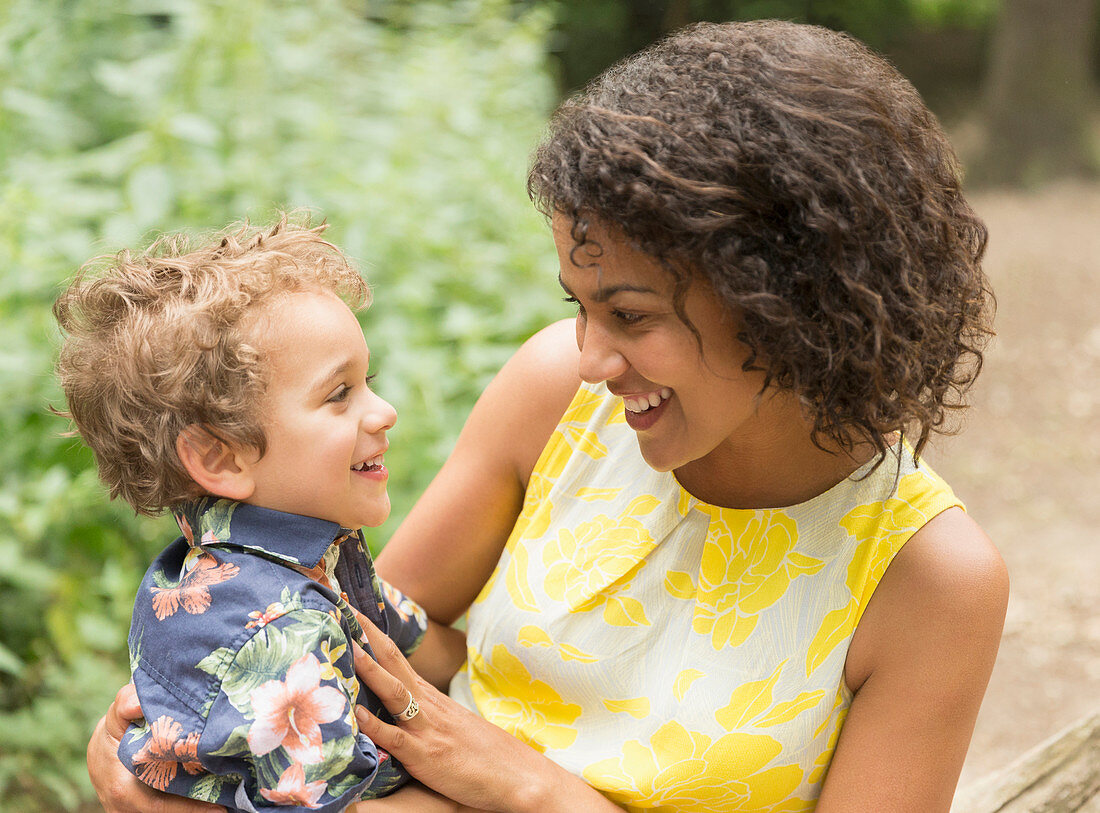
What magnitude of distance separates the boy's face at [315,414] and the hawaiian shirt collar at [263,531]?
0.08 ft

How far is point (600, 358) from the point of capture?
1409 mm

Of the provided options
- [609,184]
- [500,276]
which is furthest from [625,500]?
[500,276]

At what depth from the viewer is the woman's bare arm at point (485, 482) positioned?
1.75 meters

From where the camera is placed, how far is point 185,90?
143 inches

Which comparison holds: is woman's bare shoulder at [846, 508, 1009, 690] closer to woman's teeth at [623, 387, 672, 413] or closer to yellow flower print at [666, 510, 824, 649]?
yellow flower print at [666, 510, 824, 649]

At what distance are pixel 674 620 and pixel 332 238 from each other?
225cm

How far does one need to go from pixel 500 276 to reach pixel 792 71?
2619 millimetres

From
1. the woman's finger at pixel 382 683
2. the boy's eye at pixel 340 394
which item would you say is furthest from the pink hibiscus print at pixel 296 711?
the boy's eye at pixel 340 394

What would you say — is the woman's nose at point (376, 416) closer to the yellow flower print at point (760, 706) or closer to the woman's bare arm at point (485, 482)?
the woman's bare arm at point (485, 482)

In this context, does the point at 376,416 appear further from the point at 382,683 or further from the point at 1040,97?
the point at 1040,97

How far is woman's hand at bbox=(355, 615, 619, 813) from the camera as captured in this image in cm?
147

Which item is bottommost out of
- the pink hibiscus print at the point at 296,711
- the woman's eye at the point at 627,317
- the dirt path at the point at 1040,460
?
the dirt path at the point at 1040,460

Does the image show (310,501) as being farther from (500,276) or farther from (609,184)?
(500,276)

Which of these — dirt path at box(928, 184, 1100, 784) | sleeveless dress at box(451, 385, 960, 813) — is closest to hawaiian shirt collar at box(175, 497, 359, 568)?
sleeveless dress at box(451, 385, 960, 813)
